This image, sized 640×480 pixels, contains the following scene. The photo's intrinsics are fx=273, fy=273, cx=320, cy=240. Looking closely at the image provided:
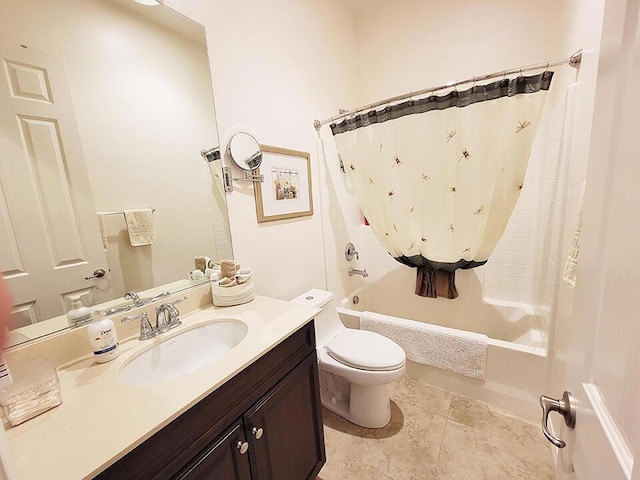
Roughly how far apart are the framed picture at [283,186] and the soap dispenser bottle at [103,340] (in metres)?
0.86

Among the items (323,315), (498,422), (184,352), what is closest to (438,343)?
(498,422)

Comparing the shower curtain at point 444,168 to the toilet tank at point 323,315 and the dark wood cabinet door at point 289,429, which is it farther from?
the dark wood cabinet door at point 289,429

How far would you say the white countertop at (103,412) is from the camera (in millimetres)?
555

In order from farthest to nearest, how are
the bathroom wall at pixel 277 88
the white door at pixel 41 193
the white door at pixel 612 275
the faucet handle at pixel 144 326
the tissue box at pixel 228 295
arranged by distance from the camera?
the bathroom wall at pixel 277 88 < the tissue box at pixel 228 295 < the faucet handle at pixel 144 326 < the white door at pixel 41 193 < the white door at pixel 612 275

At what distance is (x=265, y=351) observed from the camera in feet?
3.01

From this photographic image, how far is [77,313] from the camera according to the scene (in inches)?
36.7

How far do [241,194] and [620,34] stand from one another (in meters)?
1.38

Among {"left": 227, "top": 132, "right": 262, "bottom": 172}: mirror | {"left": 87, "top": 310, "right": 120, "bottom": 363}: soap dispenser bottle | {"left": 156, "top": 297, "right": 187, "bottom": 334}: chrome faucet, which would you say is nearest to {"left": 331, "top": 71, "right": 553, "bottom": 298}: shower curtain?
{"left": 227, "top": 132, "right": 262, "bottom": 172}: mirror

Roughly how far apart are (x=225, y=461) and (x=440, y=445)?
3.90 ft

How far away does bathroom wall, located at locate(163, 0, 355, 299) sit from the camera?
54.4 inches

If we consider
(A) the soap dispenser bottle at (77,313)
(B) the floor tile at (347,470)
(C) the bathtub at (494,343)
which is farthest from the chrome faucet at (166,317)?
(C) the bathtub at (494,343)

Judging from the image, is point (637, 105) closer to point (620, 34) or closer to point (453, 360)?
point (620, 34)

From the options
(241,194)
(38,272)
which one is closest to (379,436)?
(241,194)

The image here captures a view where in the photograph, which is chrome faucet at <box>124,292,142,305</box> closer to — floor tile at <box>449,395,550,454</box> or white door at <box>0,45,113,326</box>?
white door at <box>0,45,113,326</box>
